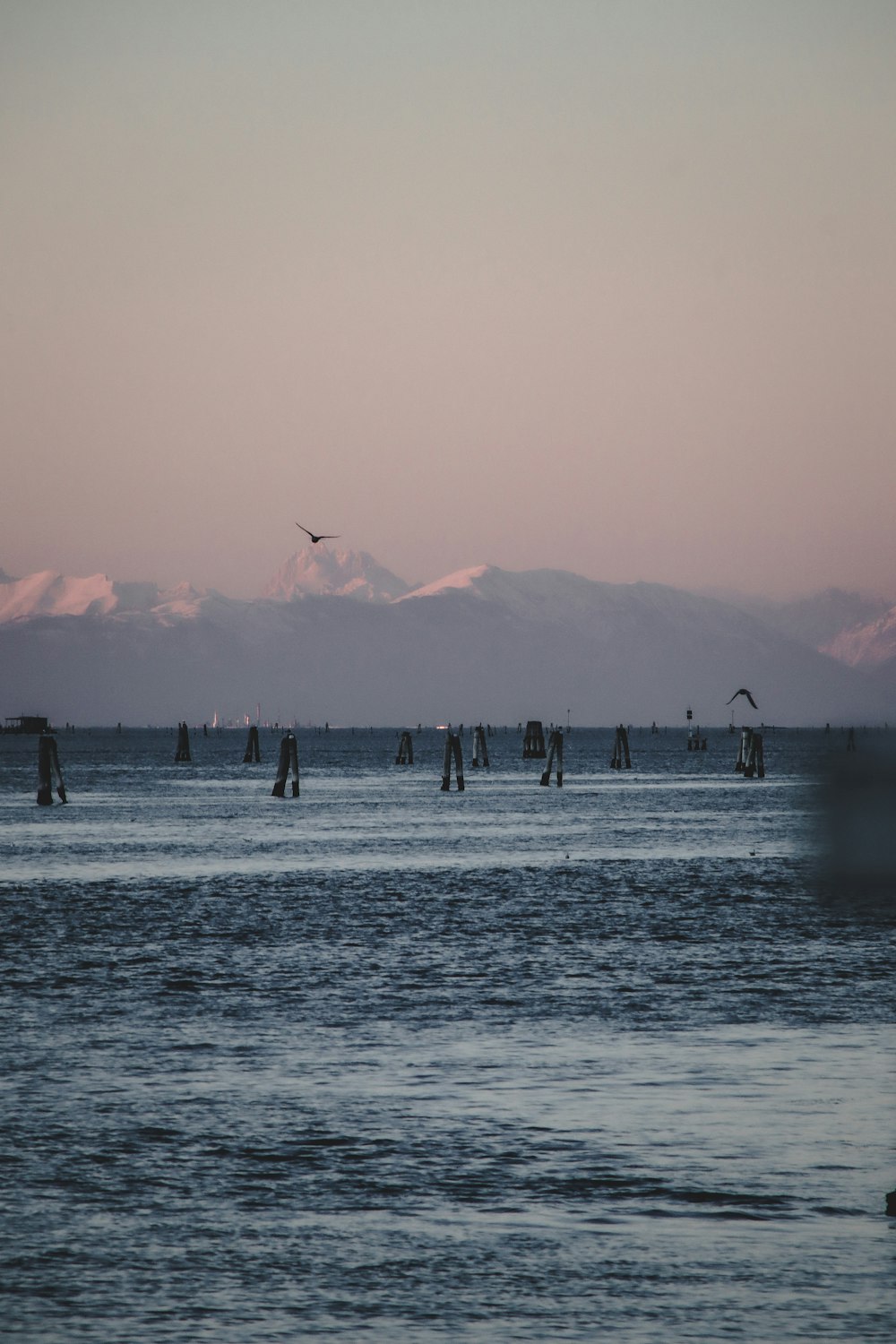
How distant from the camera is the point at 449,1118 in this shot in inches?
531

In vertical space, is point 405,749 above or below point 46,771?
above

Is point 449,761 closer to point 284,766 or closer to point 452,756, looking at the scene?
point 452,756

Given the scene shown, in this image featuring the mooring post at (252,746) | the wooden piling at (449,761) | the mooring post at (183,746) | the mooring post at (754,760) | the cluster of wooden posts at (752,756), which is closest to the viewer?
the wooden piling at (449,761)

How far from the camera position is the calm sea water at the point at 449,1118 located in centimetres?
923

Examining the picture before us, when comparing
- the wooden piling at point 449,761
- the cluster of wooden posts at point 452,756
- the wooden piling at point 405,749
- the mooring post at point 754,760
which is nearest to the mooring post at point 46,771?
the cluster of wooden posts at point 452,756

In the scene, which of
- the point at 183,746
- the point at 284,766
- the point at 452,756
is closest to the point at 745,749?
the point at 452,756

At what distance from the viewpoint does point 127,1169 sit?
12.0 meters

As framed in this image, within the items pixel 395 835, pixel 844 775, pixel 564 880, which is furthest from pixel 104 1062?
pixel 395 835

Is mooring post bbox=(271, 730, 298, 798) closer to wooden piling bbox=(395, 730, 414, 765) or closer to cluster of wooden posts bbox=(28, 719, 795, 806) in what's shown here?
cluster of wooden posts bbox=(28, 719, 795, 806)

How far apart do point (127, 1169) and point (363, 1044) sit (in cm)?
489

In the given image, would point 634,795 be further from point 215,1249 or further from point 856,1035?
point 215,1249

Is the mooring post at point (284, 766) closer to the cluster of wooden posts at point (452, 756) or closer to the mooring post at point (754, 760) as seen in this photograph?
the cluster of wooden posts at point (452, 756)

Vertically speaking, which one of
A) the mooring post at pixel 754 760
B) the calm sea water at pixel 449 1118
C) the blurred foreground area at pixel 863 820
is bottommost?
the calm sea water at pixel 449 1118

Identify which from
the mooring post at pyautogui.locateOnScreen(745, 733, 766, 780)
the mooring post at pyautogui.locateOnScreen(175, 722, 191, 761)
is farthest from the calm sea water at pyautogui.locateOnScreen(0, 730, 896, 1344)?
the mooring post at pyautogui.locateOnScreen(175, 722, 191, 761)
